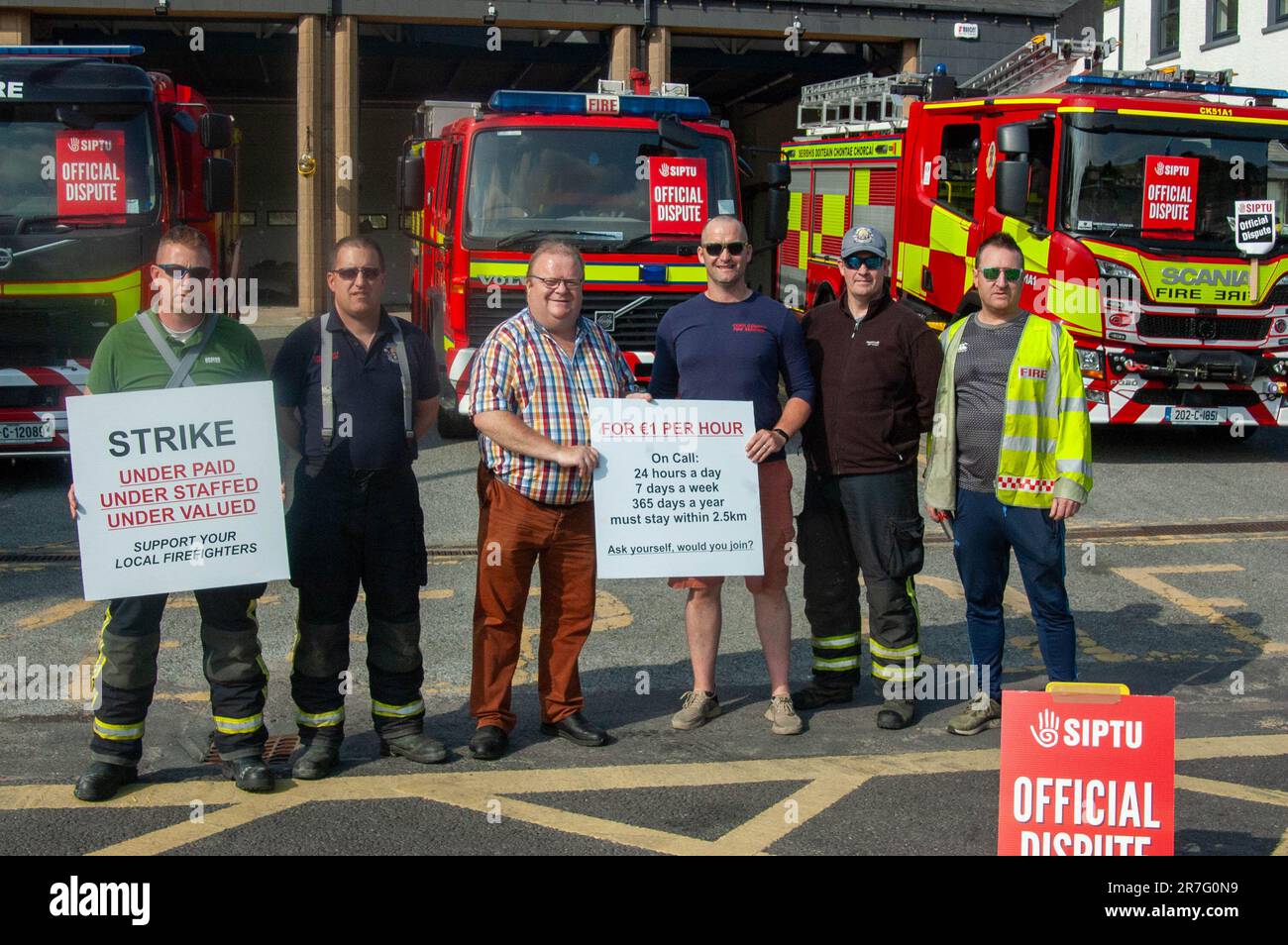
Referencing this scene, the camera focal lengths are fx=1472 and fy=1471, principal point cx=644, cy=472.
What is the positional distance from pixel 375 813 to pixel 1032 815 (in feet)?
7.38

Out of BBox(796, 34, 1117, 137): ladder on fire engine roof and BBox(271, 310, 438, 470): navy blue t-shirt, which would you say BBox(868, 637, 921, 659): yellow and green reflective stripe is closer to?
BBox(271, 310, 438, 470): navy blue t-shirt

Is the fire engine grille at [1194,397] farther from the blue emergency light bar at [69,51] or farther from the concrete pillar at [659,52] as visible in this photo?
the concrete pillar at [659,52]

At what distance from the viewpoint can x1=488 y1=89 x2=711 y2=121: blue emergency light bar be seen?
11344 millimetres

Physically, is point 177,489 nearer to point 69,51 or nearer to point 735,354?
point 735,354

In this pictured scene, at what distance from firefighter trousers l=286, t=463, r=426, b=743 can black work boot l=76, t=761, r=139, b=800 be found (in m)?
0.66

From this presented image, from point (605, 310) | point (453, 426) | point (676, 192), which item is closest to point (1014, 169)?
point (676, 192)

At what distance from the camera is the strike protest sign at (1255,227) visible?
39.8 feet

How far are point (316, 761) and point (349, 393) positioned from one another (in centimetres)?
135

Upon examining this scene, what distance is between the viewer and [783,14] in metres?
23.8

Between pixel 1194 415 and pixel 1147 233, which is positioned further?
pixel 1194 415

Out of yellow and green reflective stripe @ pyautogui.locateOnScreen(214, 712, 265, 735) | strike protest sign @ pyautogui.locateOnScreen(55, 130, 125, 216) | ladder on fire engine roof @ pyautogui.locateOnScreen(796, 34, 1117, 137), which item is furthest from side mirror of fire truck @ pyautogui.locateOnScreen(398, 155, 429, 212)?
yellow and green reflective stripe @ pyautogui.locateOnScreen(214, 712, 265, 735)

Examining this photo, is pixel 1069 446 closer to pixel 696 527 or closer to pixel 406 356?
pixel 696 527

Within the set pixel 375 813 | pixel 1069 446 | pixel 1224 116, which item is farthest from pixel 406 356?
pixel 1224 116

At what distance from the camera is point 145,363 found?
511 cm
